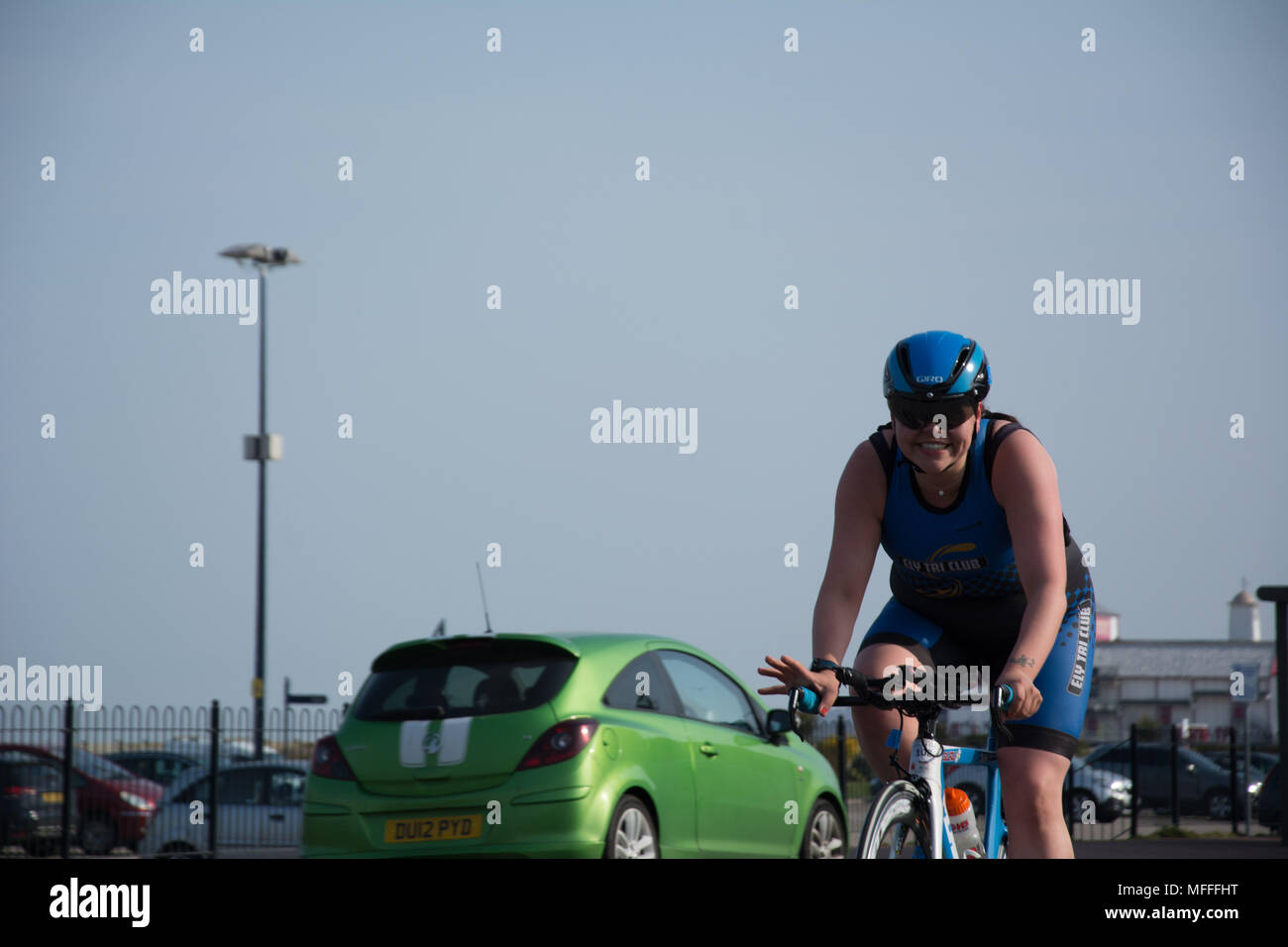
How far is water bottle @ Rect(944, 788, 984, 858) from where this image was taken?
4.43 meters

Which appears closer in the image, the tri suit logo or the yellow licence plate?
the tri suit logo

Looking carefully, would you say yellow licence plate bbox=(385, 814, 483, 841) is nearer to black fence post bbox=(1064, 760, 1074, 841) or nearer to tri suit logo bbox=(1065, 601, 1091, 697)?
black fence post bbox=(1064, 760, 1074, 841)

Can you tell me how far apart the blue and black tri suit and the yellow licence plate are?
14.2 ft

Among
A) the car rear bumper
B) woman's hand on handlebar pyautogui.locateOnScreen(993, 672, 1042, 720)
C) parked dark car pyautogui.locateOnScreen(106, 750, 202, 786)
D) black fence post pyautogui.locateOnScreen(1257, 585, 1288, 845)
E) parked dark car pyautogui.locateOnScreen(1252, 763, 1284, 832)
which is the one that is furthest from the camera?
parked dark car pyautogui.locateOnScreen(1252, 763, 1284, 832)

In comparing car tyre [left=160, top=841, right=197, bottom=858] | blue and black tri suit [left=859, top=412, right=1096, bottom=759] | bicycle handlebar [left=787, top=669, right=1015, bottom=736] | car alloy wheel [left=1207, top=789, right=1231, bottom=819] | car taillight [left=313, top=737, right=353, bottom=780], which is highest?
blue and black tri suit [left=859, top=412, right=1096, bottom=759]

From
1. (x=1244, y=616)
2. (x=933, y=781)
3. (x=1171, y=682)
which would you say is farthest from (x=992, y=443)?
(x=1244, y=616)

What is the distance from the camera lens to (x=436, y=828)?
8680 millimetres

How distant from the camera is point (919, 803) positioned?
423 cm

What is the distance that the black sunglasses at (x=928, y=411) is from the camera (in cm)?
424

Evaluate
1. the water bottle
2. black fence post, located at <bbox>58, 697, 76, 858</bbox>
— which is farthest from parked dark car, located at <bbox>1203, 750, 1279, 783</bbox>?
the water bottle

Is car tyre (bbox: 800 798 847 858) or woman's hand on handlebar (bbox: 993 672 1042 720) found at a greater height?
woman's hand on handlebar (bbox: 993 672 1042 720)

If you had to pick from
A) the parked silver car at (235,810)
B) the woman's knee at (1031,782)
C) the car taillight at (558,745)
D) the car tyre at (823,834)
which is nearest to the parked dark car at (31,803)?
the parked silver car at (235,810)
